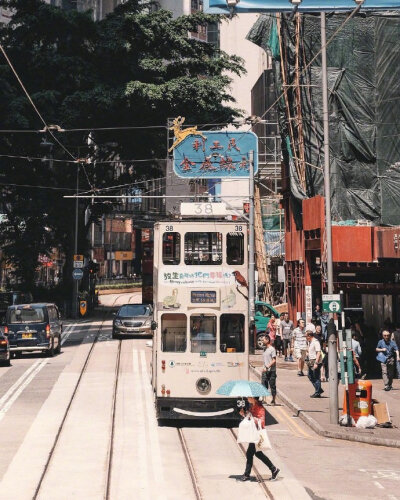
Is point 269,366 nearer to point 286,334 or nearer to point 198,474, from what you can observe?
point 198,474

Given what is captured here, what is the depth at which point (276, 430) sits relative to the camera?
19609 millimetres

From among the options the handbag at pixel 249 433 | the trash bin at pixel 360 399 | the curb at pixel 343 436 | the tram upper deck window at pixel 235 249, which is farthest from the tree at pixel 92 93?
the handbag at pixel 249 433

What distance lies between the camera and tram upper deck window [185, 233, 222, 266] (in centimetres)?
1966

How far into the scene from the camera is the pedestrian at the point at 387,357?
84.1 feet

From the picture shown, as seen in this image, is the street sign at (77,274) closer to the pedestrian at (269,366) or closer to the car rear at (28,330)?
the car rear at (28,330)

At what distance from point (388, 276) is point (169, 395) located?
14.2 meters

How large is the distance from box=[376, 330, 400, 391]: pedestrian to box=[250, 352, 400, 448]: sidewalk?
39 centimetres

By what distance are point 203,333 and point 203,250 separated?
6.12 feet

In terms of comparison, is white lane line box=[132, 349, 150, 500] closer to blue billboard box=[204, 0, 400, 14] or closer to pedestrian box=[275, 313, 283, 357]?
pedestrian box=[275, 313, 283, 357]

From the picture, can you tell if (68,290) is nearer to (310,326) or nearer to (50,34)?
(50,34)

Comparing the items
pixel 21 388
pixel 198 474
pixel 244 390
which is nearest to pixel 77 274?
pixel 21 388

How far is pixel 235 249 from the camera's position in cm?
1975

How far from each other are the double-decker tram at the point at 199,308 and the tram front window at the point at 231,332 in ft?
0.07

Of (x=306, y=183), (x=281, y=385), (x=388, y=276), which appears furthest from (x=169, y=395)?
(x=306, y=183)
